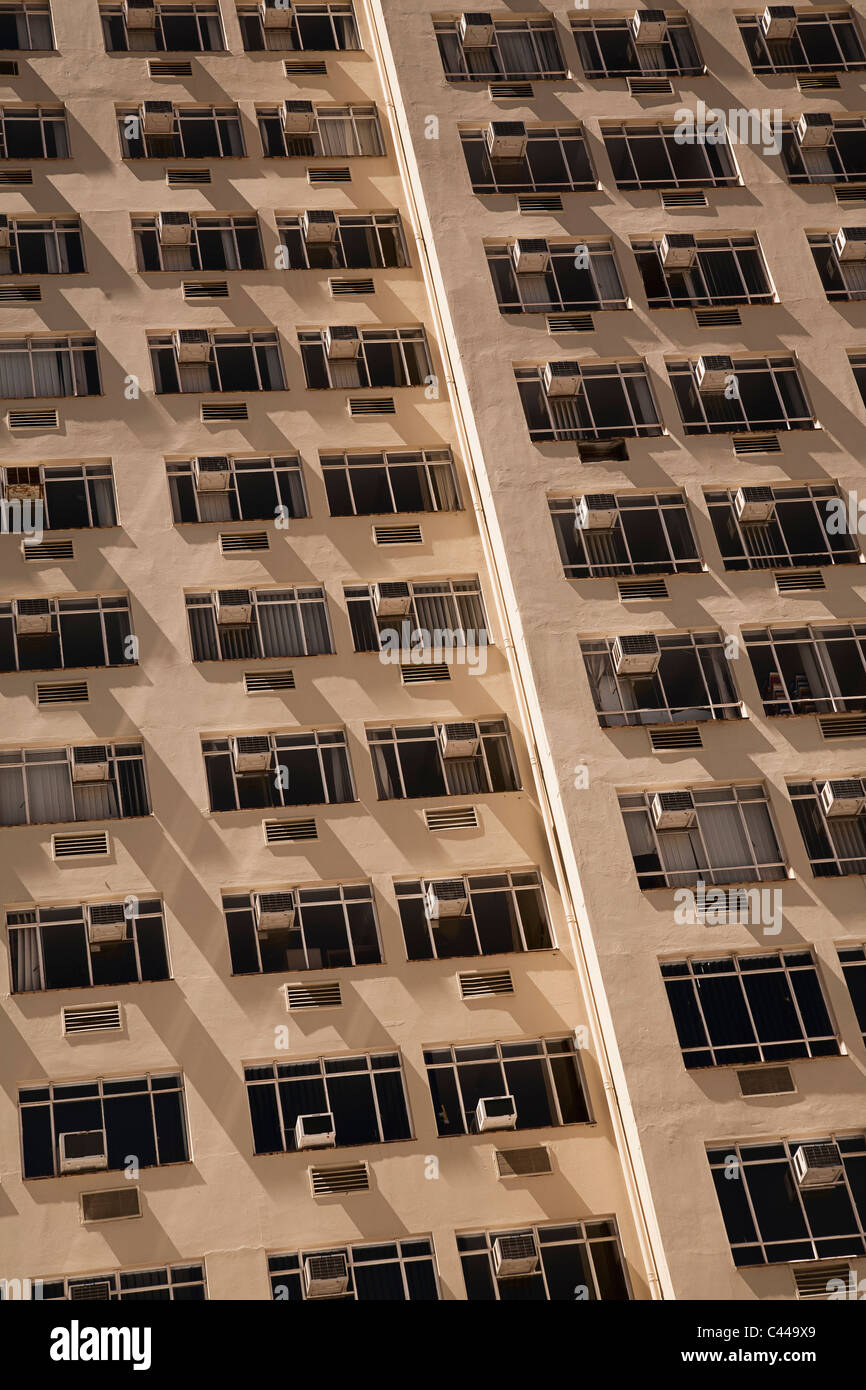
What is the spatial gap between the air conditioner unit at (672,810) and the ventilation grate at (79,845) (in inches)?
422

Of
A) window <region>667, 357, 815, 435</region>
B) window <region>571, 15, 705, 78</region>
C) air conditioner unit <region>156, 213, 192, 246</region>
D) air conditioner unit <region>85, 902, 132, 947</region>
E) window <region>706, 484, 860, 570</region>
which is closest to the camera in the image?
air conditioner unit <region>85, 902, 132, 947</region>

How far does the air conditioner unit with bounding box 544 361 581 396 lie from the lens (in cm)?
3891

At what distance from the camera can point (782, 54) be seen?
44.8 metres

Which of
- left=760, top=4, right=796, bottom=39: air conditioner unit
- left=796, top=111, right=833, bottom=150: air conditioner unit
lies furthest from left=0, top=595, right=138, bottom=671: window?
left=760, top=4, right=796, bottom=39: air conditioner unit

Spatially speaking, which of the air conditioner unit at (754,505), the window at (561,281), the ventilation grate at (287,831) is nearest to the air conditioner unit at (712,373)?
the window at (561,281)

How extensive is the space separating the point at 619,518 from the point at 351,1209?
50.3 feet

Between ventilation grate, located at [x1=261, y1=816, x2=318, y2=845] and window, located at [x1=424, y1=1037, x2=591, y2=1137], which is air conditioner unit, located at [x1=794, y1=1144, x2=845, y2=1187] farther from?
ventilation grate, located at [x1=261, y1=816, x2=318, y2=845]

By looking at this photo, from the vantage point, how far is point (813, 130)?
42938 millimetres

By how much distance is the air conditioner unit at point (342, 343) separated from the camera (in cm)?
4034

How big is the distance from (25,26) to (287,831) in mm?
22992

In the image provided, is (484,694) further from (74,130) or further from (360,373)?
(74,130)

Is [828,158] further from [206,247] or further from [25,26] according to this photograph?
[25,26]

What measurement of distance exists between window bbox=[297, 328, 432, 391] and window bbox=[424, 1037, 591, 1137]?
51.7ft

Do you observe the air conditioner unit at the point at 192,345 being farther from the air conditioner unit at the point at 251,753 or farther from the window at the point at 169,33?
the air conditioner unit at the point at 251,753
